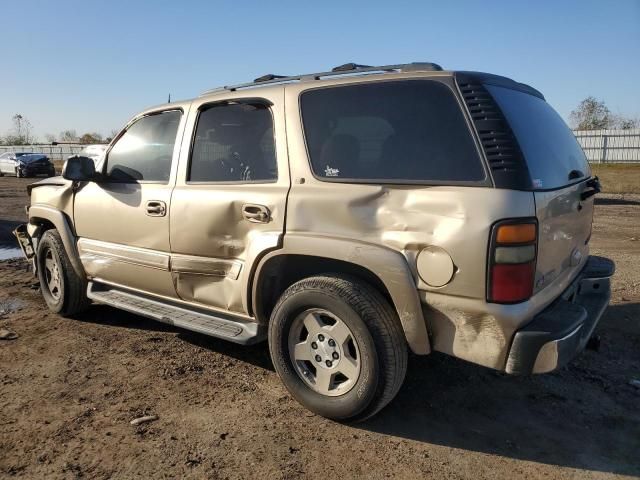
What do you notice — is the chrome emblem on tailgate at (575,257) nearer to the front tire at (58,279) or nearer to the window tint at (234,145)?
the window tint at (234,145)

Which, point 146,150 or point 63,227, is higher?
point 146,150

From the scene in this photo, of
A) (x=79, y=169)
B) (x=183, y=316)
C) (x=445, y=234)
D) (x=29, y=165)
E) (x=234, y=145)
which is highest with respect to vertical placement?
(x=29, y=165)

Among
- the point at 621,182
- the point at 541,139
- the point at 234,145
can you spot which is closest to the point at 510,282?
the point at 541,139

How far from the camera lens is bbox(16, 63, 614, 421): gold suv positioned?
2.63 m

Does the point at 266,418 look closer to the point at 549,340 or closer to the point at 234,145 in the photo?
the point at 549,340

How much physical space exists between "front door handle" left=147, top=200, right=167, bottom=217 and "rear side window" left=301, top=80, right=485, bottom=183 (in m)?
1.29

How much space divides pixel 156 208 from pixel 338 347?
1.81 m

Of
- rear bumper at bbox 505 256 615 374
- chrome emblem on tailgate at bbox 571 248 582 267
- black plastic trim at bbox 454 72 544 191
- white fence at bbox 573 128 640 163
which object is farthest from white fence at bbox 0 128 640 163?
black plastic trim at bbox 454 72 544 191

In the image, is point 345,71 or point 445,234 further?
point 345,71

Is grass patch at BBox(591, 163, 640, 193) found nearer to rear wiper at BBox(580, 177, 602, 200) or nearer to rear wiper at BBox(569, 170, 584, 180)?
rear wiper at BBox(580, 177, 602, 200)

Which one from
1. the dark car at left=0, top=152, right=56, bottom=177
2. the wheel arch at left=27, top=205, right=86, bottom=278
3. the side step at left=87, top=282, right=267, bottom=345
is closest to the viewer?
the side step at left=87, top=282, right=267, bottom=345

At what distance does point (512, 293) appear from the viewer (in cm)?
260

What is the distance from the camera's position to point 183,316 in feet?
12.7

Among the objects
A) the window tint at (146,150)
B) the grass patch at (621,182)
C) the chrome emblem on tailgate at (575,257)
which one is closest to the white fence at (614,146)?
the grass patch at (621,182)
